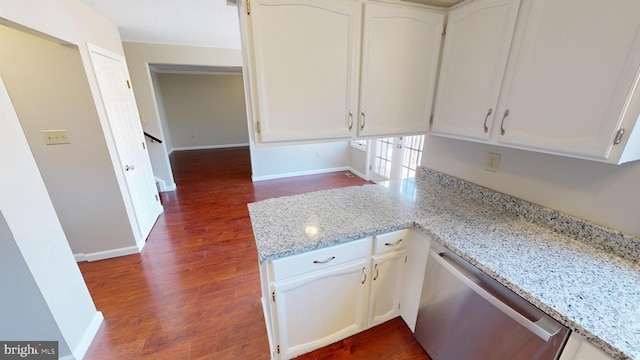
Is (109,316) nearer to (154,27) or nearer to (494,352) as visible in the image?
(494,352)

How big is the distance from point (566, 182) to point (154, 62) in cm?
466

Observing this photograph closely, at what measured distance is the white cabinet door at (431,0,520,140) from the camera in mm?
1106

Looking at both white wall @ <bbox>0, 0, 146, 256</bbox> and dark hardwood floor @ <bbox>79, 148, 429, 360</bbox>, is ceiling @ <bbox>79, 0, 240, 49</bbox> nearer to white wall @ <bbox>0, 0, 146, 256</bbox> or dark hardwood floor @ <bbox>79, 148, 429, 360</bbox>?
white wall @ <bbox>0, 0, 146, 256</bbox>

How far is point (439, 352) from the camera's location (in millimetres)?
1327

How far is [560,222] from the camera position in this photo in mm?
1201

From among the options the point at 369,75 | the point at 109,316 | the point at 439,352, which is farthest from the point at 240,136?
the point at 439,352

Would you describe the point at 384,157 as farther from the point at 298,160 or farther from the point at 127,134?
the point at 127,134

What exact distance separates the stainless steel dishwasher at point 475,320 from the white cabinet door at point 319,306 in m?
0.37

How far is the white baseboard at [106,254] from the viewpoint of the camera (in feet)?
7.45

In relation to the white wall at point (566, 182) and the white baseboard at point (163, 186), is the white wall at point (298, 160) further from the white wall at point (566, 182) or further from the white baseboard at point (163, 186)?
the white wall at point (566, 182)

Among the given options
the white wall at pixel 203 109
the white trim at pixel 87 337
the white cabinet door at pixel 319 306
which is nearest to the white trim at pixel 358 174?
the white cabinet door at pixel 319 306

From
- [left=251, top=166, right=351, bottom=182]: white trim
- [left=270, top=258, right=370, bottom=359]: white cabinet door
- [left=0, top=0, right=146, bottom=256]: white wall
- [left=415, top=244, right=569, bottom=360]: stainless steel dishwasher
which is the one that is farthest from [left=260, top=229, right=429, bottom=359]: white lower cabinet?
[left=251, top=166, right=351, bottom=182]: white trim

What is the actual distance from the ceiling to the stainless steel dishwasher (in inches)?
105

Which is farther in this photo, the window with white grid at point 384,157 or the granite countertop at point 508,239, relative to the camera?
the window with white grid at point 384,157
